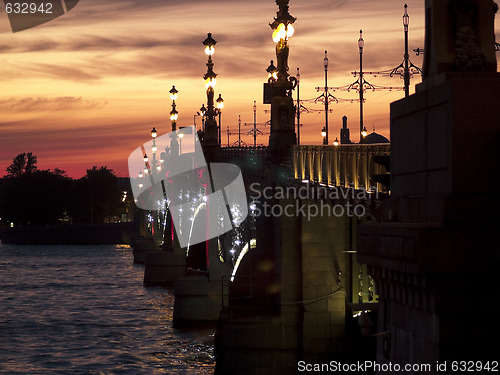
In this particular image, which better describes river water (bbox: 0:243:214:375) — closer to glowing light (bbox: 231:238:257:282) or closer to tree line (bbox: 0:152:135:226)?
glowing light (bbox: 231:238:257:282)

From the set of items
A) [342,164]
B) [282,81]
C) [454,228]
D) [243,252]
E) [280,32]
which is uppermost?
[280,32]

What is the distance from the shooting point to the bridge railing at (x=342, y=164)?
1748cm

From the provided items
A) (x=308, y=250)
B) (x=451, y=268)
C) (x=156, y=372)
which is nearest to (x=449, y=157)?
(x=451, y=268)

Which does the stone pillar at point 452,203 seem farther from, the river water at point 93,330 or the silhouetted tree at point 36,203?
the silhouetted tree at point 36,203

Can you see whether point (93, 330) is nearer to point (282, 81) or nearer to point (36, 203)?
point (282, 81)

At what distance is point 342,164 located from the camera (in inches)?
842

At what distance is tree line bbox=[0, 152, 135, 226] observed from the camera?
159875 millimetres

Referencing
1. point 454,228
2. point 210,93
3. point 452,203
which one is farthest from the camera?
point 210,93

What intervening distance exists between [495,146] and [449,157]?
1.60 feet

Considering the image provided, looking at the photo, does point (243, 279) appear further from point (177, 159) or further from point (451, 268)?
point (451, 268)

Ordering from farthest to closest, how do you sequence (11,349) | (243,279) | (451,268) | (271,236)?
(11,349) < (243,279) < (271,236) < (451,268)

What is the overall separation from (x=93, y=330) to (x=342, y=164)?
23.4m

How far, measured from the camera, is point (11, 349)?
36.7 metres

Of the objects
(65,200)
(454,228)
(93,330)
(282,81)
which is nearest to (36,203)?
(65,200)
